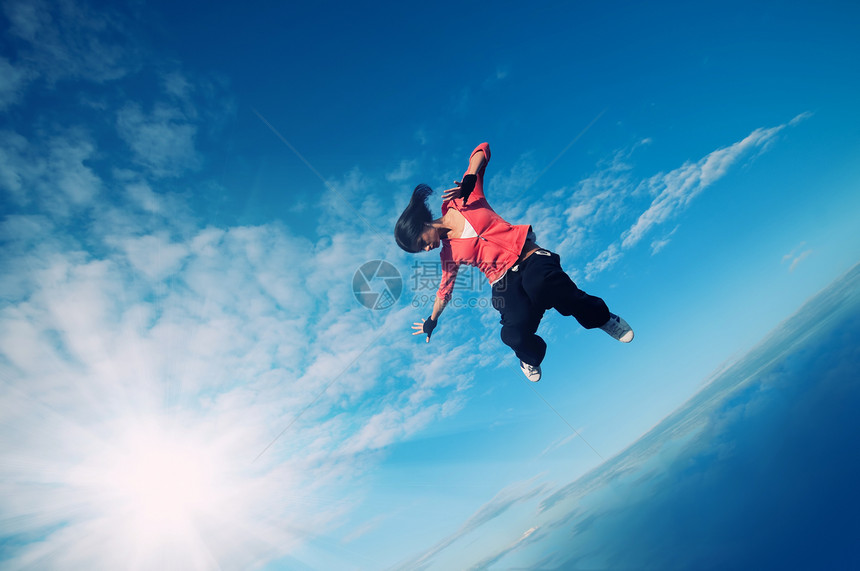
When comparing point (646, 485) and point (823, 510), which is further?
point (646, 485)

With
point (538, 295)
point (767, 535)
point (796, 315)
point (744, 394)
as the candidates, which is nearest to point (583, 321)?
point (538, 295)

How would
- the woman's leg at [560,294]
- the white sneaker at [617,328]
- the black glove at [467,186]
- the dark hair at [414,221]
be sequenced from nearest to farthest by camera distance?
the woman's leg at [560,294], the white sneaker at [617,328], the black glove at [467,186], the dark hair at [414,221]

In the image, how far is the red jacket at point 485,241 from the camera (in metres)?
3.14

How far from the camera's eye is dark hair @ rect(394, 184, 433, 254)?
3.48 meters

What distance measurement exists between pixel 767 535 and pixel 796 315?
6555 inches

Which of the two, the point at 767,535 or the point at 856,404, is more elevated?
the point at 856,404

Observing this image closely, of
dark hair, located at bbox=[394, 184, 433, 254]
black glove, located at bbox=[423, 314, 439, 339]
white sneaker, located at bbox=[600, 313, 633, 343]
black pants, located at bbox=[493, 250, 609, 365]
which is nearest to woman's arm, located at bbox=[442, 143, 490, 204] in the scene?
dark hair, located at bbox=[394, 184, 433, 254]

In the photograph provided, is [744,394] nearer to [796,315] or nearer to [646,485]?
[646,485]

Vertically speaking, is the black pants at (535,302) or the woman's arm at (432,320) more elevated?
the woman's arm at (432,320)

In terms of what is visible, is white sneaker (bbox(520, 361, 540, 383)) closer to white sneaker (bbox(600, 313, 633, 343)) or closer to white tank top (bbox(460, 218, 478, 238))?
white sneaker (bbox(600, 313, 633, 343))

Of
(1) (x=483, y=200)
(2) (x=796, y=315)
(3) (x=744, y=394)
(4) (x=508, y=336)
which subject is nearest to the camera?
(4) (x=508, y=336)

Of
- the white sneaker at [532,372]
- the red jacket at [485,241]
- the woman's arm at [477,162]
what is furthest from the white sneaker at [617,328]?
the woman's arm at [477,162]

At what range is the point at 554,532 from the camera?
167m

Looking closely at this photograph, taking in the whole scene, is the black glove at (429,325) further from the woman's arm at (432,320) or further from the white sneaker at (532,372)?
the white sneaker at (532,372)
